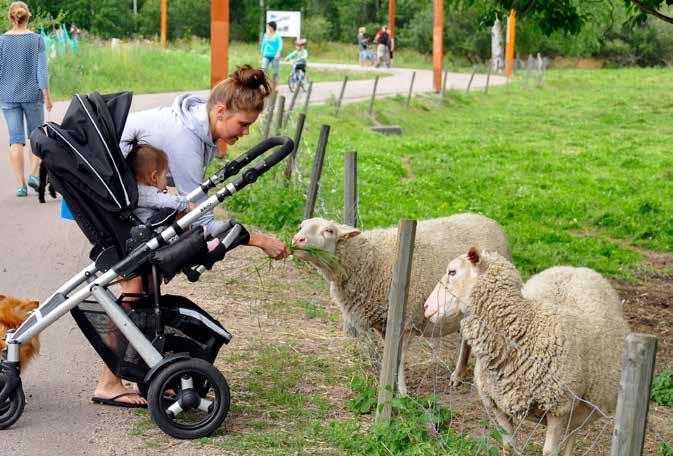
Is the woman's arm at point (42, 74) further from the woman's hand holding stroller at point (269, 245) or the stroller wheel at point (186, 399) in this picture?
the stroller wheel at point (186, 399)

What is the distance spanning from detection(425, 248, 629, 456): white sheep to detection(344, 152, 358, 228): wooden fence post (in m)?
1.83

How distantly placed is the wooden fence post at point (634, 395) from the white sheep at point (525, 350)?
5.91ft

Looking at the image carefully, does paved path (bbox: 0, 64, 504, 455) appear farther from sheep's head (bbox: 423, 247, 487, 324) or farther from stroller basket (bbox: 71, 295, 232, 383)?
sheep's head (bbox: 423, 247, 487, 324)

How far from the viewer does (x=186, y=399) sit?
5355 mm

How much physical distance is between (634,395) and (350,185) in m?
4.15

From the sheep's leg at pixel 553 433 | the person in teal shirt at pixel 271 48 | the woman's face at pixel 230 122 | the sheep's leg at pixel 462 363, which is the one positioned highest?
the woman's face at pixel 230 122

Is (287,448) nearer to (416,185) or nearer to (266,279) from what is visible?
(266,279)

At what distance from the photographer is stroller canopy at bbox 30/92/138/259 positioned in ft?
17.4

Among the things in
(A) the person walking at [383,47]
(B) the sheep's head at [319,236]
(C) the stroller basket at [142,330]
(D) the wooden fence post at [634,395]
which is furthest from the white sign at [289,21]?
(D) the wooden fence post at [634,395]

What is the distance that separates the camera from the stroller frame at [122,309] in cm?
531

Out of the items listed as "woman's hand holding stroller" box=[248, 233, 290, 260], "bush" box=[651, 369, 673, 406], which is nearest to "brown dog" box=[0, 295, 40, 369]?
"woman's hand holding stroller" box=[248, 233, 290, 260]

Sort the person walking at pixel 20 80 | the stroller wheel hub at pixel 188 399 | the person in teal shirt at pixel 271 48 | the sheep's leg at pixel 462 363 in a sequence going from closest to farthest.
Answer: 1. the stroller wheel hub at pixel 188 399
2. the sheep's leg at pixel 462 363
3. the person walking at pixel 20 80
4. the person in teal shirt at pixel 271 48

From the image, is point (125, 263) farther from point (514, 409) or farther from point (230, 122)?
point (514, 409)

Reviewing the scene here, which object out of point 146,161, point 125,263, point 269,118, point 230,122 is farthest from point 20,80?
point 125,263
